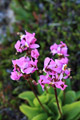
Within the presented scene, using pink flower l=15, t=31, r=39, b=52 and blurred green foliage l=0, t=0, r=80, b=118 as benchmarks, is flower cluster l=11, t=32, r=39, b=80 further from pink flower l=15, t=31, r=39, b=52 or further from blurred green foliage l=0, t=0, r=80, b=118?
blurred green foliage l=0, t=0, r=80, b=118

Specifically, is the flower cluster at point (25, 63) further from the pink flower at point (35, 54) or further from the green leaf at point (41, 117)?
the green leaf at point (41, 117)

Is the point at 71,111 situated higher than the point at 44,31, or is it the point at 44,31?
the point at 44,31

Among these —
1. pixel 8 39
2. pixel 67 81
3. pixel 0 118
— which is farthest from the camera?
pixel 8 39

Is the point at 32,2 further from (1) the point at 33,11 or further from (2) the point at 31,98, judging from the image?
(2) the point at 31,98

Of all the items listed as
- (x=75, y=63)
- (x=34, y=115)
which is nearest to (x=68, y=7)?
(x=75, y=63)

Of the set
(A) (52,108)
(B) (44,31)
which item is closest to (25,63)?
(A) (52,108)

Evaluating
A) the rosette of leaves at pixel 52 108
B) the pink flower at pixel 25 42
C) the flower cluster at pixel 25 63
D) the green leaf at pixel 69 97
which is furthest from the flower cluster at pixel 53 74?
the green leaf at pixel 69 97

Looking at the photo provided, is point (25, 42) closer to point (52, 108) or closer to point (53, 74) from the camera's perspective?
point (53, 74)
